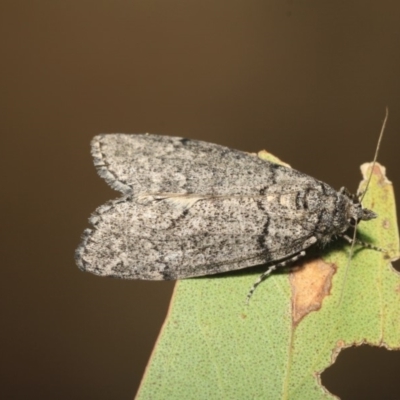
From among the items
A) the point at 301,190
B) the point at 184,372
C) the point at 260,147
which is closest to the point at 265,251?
the point at 301,190

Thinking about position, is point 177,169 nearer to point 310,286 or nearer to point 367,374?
point 310,286

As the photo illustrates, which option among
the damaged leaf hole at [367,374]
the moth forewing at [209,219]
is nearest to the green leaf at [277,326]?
the moth forewing at [209,219]

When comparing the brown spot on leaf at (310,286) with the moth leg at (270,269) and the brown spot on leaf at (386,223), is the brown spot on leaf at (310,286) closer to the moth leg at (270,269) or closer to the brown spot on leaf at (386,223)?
the moth leg at (270,269)

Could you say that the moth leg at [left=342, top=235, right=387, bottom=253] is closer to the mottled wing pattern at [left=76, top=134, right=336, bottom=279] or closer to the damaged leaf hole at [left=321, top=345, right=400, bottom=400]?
the mottled wing pattern at [left=76, top=134, right=336, bottom=279]

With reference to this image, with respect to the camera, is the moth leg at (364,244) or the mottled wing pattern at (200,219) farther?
the mottled wing pattern at (200,219)

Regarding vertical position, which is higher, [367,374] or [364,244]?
[364,244]

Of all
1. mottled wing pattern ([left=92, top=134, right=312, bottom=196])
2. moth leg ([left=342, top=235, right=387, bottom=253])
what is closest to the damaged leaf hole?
moth leg ([left=342, top=235, right=387, bottom=253])

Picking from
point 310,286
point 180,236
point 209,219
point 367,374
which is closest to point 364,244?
point 310,286

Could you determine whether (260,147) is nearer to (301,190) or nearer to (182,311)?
(301,190)

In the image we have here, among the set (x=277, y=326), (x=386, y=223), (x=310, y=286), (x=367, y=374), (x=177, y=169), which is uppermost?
(x=177, y=169)
